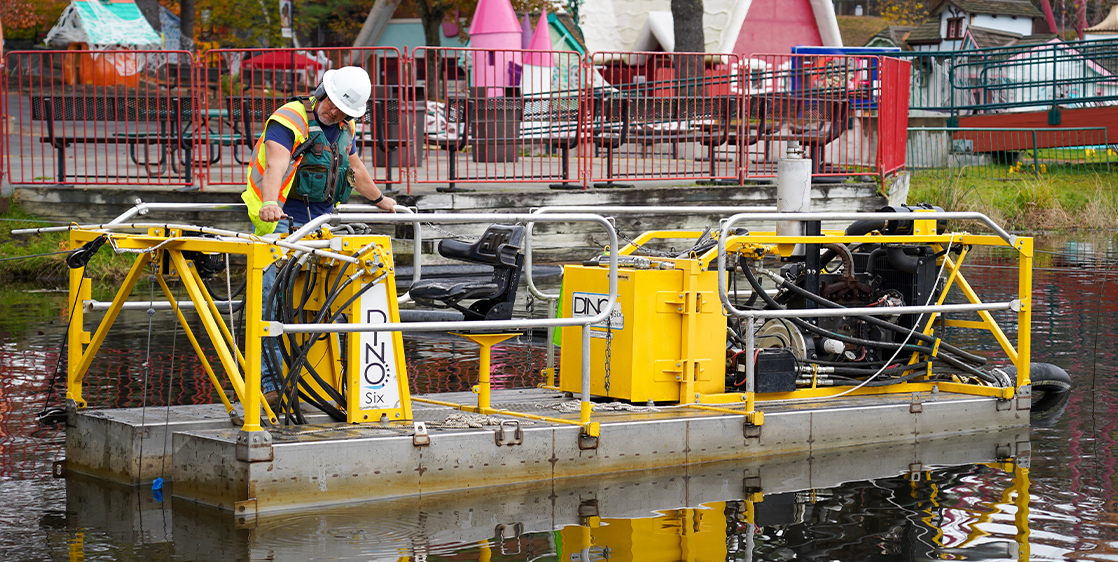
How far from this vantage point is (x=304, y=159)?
7930mm

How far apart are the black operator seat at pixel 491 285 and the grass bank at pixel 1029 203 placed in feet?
52.4

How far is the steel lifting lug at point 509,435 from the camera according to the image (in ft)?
23.7

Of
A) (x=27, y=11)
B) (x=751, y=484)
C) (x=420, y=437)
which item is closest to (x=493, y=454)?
(x=420, y=437)

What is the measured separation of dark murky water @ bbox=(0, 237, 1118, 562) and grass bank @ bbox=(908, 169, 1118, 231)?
13.6 metres

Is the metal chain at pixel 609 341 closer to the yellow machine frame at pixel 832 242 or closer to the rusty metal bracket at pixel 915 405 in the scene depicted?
the yellow machine frame at pixel 832 242

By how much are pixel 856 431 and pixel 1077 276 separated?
33.7 feet

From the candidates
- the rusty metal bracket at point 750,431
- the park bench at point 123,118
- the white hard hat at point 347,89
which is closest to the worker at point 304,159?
the white hard hat at point 347,89

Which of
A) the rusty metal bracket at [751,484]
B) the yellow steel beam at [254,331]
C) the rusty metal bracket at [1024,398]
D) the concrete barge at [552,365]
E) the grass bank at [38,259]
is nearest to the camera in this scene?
the yellow steel beam at [254,331]

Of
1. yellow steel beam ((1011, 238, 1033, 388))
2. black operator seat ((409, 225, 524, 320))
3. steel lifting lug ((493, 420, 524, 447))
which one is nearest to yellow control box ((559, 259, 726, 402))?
black operator seat ((409, 225, 524, 320))

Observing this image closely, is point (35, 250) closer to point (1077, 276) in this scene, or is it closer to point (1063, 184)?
point (1077, 276)

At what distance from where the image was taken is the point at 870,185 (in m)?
18.0

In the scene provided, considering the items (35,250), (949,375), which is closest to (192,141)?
(35,250)

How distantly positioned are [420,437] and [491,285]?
117 centimetres

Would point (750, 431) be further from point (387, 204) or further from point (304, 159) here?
point (304, 159)
